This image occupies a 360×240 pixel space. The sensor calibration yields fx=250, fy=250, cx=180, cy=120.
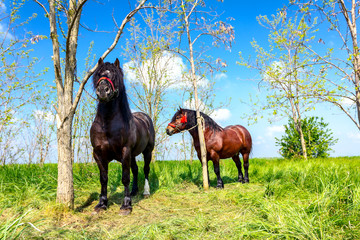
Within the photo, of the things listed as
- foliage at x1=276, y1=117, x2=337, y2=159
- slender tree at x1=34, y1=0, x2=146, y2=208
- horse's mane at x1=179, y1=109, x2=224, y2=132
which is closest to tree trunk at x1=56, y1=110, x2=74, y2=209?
slender tree at x1=34, y1=0, x2=146, y2=208

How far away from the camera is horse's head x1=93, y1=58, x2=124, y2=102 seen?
161 inches

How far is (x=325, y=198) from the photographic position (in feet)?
11.4

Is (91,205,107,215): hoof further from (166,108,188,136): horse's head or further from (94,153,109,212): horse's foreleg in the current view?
(166,108,188,136): horse's head

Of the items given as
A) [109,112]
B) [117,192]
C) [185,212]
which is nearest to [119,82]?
[109,112]

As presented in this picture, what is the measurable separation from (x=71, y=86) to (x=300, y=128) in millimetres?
11707

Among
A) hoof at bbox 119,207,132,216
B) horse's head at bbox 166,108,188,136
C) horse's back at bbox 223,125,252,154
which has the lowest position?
hoof at bbox 119,207,132,216

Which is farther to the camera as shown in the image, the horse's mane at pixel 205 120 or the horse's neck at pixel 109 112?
the horse's mane at pixel 205 120

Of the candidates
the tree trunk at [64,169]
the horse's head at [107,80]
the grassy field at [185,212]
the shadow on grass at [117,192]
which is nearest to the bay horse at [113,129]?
the horse's head at [107,80]

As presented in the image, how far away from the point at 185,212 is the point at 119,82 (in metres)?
2.55

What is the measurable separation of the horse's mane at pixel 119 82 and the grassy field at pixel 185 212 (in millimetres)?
1819

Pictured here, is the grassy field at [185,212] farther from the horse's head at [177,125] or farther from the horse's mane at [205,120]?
the horse's mane at [205,120]

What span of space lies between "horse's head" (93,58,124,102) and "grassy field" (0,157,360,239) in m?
1.99

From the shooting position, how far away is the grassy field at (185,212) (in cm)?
297

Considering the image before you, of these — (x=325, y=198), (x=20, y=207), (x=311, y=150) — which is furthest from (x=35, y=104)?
(x=311, y=150)
